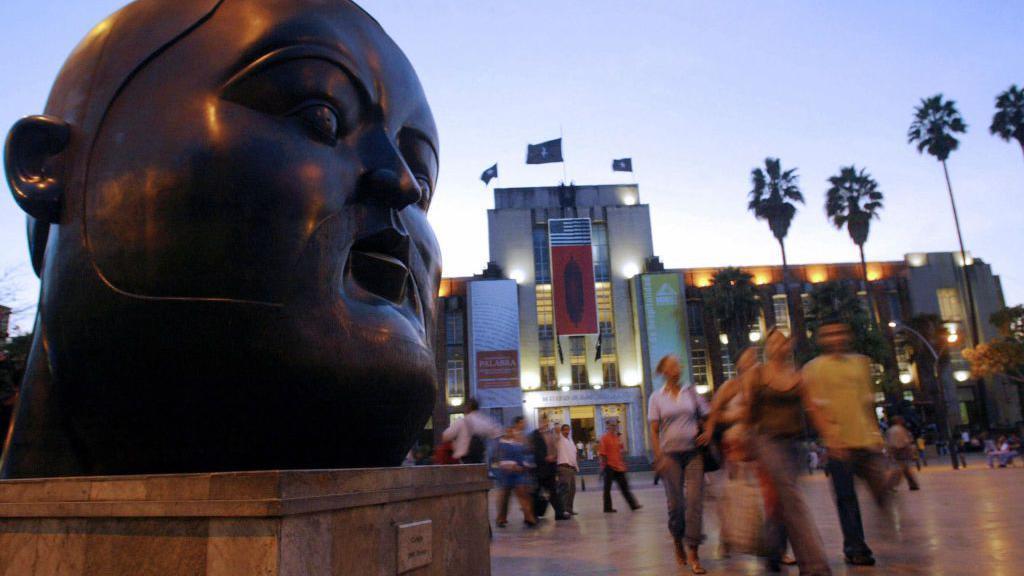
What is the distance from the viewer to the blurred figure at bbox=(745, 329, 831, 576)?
12.7ft

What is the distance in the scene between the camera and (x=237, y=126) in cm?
251

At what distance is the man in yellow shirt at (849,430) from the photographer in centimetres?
462

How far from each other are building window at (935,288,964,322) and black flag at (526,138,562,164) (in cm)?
2714

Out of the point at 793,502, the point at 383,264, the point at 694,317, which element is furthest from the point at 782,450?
the point at 694,317

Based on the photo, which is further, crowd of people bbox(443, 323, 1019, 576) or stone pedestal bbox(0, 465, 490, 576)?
crowd of people bbox(443, 323, 1019, 576)

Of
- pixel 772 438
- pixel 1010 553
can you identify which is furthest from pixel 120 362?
pixel 1010 553

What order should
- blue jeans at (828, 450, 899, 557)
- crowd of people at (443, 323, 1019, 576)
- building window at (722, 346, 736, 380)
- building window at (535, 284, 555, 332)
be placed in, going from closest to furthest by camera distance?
crowd of people at (443, 323, 1019, 576), blue jeans at (828, 450, 899, 557), building window at (535, 284, 555, 332), building window at (722, 346, 736, 380)

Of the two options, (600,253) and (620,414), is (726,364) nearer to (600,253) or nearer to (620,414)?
(620,414)

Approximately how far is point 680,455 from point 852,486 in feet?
3.86

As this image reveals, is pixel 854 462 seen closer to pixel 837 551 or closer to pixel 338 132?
pixel 837 551

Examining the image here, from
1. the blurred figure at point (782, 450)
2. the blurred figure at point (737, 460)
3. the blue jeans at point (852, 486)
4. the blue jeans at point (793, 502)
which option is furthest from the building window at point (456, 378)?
the blue jeans at point (793, 502)

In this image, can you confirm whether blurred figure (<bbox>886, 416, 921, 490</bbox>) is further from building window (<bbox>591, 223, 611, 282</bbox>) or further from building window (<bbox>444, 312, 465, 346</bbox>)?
building window (<bbox>444, 312, 465, 346</bbox>)

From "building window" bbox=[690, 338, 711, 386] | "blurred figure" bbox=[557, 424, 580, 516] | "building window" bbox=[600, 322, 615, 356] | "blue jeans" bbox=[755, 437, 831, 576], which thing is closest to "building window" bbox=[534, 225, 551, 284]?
"building window" bbox=[600, 322, 615, 356]

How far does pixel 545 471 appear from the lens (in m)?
10.1
